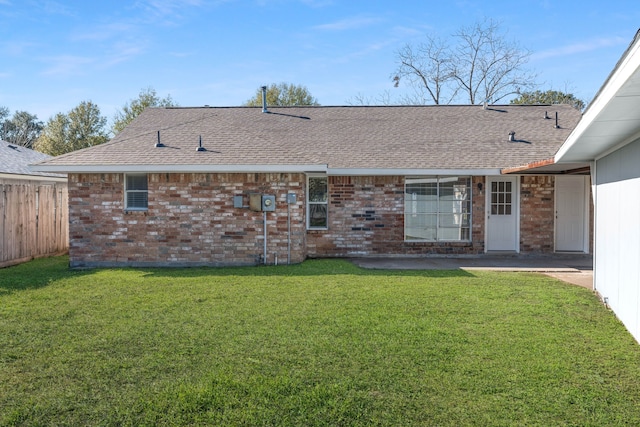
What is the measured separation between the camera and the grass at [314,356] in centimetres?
349

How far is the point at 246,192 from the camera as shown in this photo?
10.6 m

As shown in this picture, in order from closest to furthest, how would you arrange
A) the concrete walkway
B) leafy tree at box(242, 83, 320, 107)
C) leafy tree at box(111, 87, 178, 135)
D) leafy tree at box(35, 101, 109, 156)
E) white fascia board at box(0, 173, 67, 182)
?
the concrete walkway → white fascia board at box(0, 173, 67, 182) → leafy tree at box(35, 101, 109, 156) → leafy tree at box(111, 87, 178, 135) → leafy tree at box(242, 83, 320, 107)

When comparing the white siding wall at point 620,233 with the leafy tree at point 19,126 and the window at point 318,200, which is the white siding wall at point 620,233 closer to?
the window at point 318,200

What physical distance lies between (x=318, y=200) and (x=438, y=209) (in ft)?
10.2

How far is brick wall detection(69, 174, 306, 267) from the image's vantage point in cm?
1062

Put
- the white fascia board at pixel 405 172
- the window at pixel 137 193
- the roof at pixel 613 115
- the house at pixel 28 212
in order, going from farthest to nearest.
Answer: the white fascia board at pixel 405 172 < the house at pixel 28 212 < the window at pixel 137 193 < the roof at pixel 613 115

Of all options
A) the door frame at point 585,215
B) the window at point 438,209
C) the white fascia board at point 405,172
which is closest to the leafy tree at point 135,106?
the white fascia board at point 405,172

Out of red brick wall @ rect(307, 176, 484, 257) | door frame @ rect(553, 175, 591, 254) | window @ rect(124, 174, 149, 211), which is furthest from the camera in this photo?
door frame @ rect(553, 175, 591, 254)

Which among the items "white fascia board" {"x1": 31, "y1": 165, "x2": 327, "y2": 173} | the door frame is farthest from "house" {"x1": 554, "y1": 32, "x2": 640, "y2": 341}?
"white fascia board" {"x1": 31, "y1": 165, "x2": 327, "y2": 173}

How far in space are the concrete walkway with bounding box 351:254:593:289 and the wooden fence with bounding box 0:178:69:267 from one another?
26.3ft

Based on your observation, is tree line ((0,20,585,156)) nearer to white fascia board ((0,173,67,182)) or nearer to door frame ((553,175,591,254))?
white fascia board ((0,173,67,182))

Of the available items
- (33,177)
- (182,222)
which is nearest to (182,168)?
(182,222)

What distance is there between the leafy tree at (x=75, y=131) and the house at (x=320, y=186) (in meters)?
21.5

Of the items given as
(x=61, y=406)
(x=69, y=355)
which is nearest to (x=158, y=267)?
(x=69, y=355)
